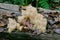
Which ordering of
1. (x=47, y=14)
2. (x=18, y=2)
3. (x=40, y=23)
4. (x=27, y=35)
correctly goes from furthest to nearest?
(x=18, y=2) < (x=47, y=14) < (x=27, y=35) < (x=40, y=23)

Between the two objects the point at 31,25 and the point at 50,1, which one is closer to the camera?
the point at 31,25

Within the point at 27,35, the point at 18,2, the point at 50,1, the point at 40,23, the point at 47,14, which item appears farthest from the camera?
the point at 50,1

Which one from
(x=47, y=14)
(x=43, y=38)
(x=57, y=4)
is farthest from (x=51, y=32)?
(x=57, y=4)

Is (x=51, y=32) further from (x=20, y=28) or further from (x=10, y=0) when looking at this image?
(x=10, y=0)

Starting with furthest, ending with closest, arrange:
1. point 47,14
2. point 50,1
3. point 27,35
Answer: point 50,1, point 47,14, point 27,35

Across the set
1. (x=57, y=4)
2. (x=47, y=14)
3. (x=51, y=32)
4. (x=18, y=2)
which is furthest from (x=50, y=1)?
(x=51, y=32)

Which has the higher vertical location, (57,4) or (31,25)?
(31,25)

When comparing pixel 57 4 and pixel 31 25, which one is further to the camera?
pixel 57 4

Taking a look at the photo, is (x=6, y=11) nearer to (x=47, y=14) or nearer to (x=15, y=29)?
(x=47, y=14)

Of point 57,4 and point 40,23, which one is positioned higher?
point 40,23
